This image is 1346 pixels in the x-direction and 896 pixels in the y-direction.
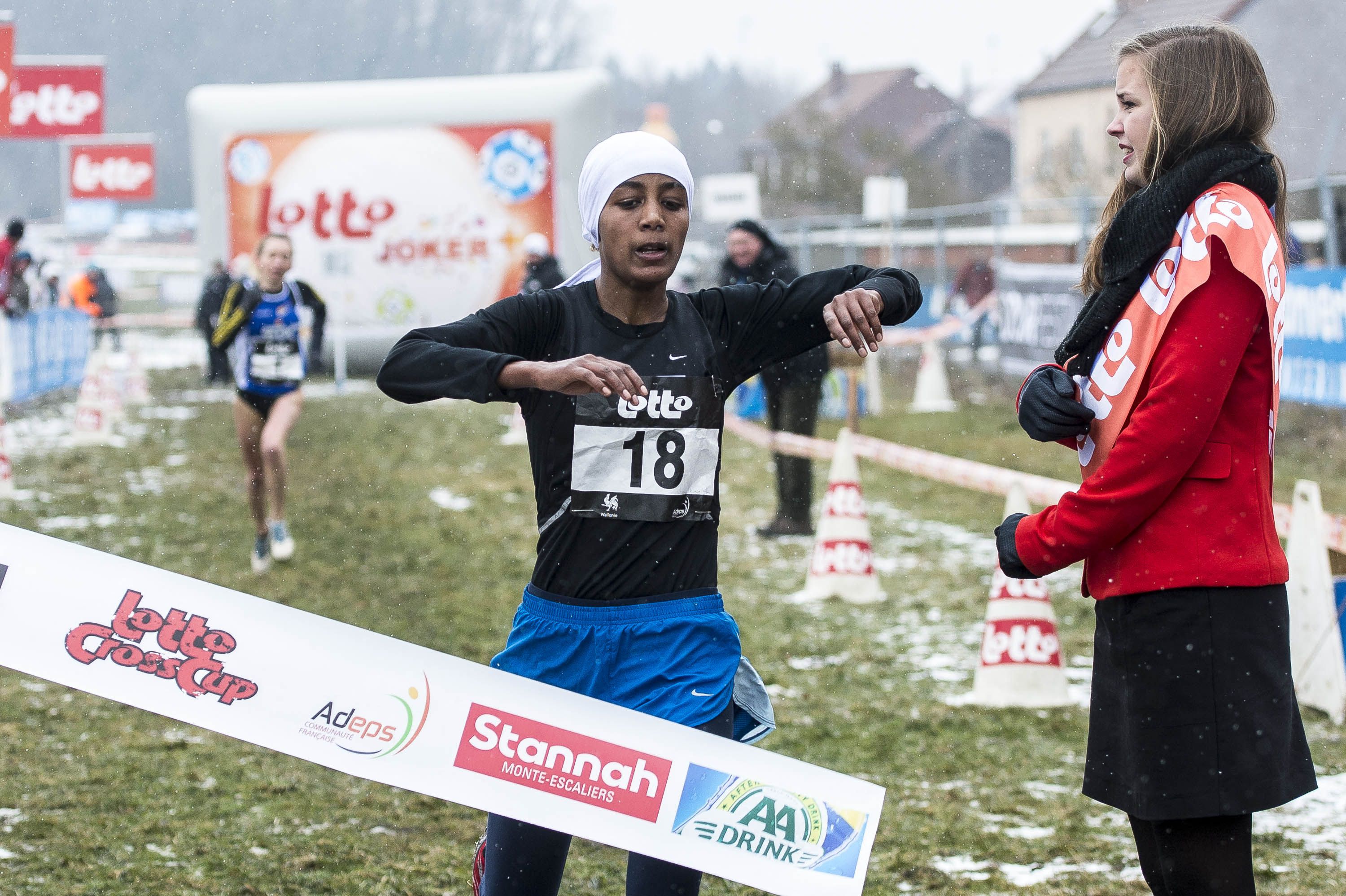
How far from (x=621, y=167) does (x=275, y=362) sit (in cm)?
647

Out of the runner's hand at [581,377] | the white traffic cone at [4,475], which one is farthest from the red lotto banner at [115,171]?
the runner's hand at [581,377]

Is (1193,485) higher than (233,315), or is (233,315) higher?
(233,315)

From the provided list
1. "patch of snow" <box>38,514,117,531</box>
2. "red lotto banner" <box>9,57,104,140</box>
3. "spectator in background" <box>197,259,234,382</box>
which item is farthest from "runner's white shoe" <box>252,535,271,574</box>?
"red lotto banner" <box>9,57,104,140</box>

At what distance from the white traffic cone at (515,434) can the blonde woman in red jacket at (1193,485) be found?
12686 mm

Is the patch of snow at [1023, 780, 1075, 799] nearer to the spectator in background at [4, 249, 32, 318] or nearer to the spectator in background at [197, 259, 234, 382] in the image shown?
the spectator in background at [197, 259, 234, 382]

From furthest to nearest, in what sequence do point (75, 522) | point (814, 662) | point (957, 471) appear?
1. point (75, 522)
2. point (957, 471)
3. point (814, 662)

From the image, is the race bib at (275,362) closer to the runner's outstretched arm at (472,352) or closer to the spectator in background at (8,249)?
the runner's outstretched arm at (472,352)

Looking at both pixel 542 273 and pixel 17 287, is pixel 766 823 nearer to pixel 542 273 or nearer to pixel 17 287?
pixel 542 273

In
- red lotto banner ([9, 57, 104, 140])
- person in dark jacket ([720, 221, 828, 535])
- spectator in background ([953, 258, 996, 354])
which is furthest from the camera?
Result: spectator in background ([953, 258, 996, 354])

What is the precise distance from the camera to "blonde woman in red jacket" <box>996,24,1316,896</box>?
2.32 metres

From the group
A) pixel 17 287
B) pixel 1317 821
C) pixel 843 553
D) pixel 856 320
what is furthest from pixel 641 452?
pixel 17 287

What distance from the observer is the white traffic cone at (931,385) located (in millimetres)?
18062

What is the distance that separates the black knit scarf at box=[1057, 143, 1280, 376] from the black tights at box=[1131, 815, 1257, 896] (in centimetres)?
86

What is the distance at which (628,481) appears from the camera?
106 inches
